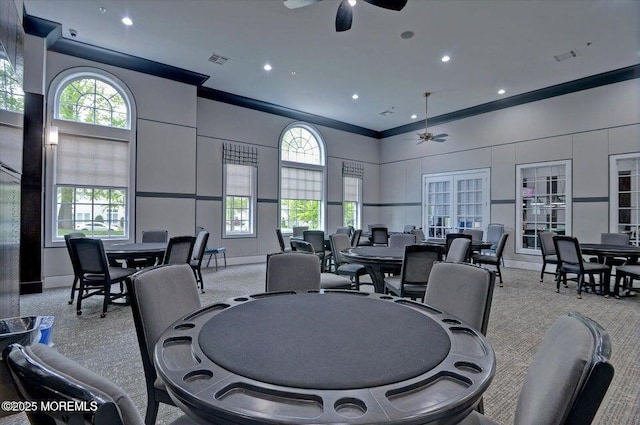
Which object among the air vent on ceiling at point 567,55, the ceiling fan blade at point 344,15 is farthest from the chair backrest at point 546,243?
the ceiling fan blade at point 344,15

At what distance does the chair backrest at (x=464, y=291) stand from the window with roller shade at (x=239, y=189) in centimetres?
633

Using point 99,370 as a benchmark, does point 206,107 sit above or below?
above

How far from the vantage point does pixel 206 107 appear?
23.9 feet

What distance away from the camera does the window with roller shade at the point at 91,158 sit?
5.43 m

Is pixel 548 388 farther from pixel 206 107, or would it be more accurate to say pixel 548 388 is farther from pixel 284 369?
pixel 206 107

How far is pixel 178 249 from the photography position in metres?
4.20

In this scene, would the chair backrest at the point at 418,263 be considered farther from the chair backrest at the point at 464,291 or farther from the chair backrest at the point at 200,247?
the chair backrest at the point at 200,247

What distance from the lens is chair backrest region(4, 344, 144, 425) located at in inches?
21.7

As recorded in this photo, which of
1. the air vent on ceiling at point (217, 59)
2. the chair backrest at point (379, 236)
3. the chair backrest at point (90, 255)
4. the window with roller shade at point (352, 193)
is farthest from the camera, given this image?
the window with roller shade at point (352, 193)

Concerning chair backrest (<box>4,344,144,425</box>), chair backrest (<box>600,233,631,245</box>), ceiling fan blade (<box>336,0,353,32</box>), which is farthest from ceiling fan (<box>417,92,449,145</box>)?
chair backrest (<box>4,344,144,425</box>)

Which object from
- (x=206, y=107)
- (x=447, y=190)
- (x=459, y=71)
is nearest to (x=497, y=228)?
(x=447, y=190)

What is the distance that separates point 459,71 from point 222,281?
6.19 m

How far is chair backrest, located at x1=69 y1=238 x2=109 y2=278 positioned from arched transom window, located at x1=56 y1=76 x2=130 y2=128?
3.00m

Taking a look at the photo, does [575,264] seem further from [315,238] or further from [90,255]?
[90,255]
